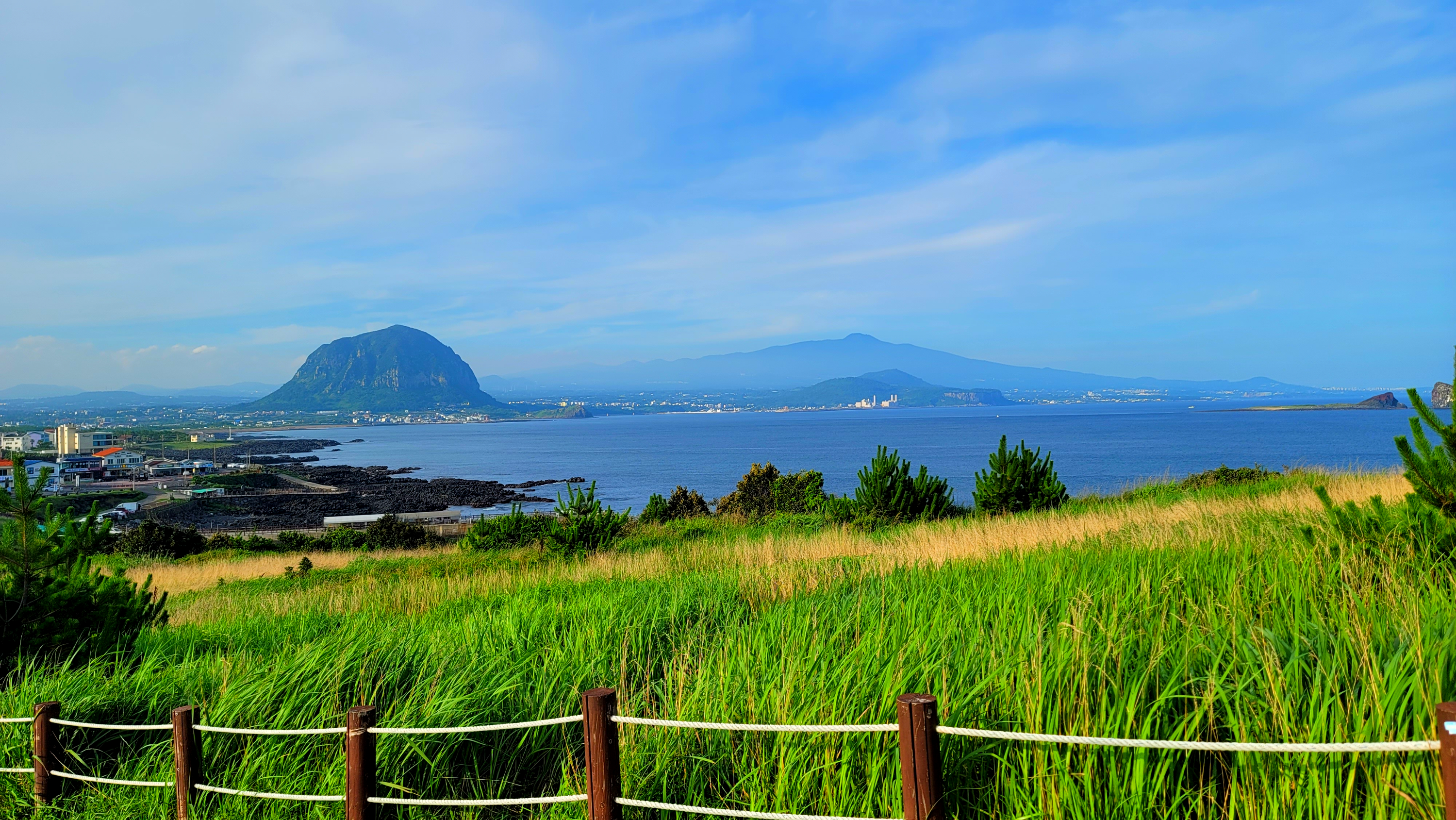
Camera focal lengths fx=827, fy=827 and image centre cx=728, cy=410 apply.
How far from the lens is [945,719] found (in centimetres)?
374

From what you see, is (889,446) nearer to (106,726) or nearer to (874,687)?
(874,687)

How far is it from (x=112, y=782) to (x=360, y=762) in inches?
71.8

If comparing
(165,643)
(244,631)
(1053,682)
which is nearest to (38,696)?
(165,643)

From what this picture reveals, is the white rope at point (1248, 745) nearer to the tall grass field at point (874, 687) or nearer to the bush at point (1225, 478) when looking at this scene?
the tall grass field at point (874, 687)

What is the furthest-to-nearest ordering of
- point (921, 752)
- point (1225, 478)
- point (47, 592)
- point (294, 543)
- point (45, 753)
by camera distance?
point (294, 543) < point (1225, 478) < point (47, 592) < point (45, 753) < point (921, 752)

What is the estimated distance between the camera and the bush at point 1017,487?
1777 centimetres

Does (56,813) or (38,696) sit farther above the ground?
(38,696)

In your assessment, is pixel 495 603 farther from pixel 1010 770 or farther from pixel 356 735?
pixel 1010 770

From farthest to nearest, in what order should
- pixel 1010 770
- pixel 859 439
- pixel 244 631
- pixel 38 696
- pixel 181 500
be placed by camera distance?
pixel 859 439 → pixel 181 500 → pixel 244 631 → pixel 38 696 → pixel 1010 770

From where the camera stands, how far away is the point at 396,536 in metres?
32.6

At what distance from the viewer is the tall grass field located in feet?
11.0

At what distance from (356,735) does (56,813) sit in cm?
248

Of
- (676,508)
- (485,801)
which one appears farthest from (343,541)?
(485,801)

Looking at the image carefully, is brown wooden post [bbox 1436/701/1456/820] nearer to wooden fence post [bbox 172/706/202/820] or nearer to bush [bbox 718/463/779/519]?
wooden fence post [bbox 172/706/202/820]
